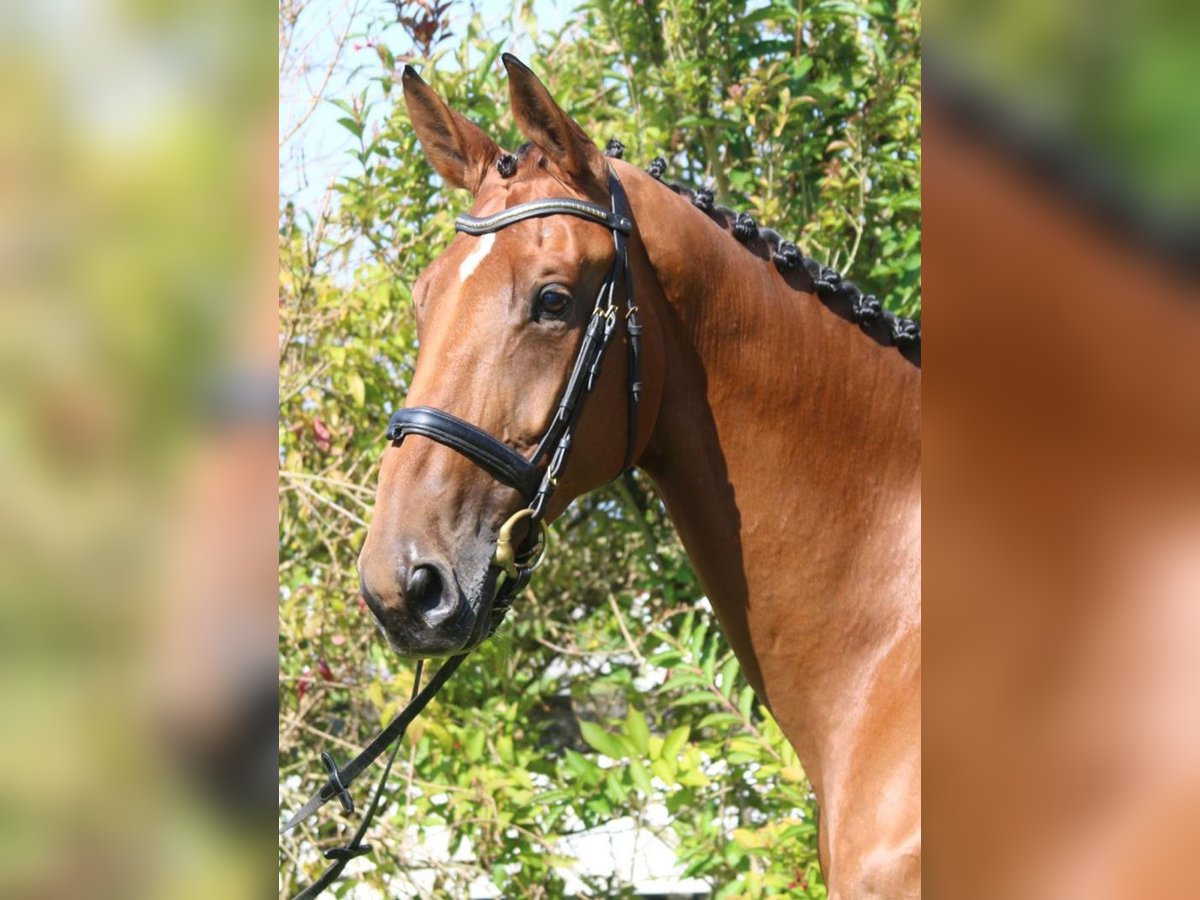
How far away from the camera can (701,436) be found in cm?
183

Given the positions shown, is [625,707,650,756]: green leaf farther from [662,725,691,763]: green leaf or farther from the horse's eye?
the horse's eye

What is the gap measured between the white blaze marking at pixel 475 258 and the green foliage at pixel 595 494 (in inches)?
57.2

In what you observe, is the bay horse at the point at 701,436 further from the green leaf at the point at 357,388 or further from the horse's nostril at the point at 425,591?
the green leaf at the point at 357,388

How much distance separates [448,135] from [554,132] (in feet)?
0.85

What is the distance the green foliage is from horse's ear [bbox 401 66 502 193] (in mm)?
1160

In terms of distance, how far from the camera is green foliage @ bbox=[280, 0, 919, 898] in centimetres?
308

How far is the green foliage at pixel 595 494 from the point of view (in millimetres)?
3078

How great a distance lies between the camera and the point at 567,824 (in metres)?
3.50

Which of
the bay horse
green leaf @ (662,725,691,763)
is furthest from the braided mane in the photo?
green leaf @ (662,725,691,763)
